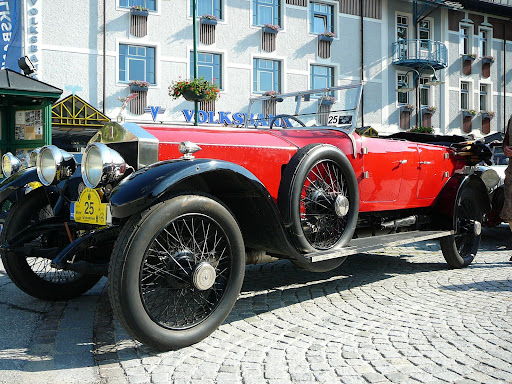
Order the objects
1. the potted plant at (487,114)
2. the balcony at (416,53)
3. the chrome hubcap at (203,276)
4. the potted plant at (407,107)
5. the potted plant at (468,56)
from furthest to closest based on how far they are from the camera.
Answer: the potted plant at (487,114)
the potted plant at (468,56)
the potted plant at (407,107)
the balcony at (416,53)
the chrome hubcap at (203,276)

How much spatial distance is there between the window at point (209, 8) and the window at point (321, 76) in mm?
4305

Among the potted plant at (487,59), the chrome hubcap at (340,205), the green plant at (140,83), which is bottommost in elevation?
the chrome hubcap at (340,205)

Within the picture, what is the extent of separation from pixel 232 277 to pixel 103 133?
1.38 metres

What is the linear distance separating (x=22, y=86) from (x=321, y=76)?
14050mm

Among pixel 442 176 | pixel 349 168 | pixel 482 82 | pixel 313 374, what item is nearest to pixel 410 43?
pixel 482 82

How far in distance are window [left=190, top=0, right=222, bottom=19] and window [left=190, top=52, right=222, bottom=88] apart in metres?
1.43

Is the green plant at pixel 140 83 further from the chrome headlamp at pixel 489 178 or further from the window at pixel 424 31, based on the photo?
the window at pixel 424 31

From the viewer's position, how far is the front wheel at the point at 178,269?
8.40 feet

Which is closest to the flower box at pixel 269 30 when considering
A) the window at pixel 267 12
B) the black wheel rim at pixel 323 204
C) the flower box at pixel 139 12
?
the window at pixel 267 12

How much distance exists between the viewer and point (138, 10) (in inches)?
647

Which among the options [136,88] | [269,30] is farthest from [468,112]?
[136,88]

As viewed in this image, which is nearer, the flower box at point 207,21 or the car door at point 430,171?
the car door at point 430,171

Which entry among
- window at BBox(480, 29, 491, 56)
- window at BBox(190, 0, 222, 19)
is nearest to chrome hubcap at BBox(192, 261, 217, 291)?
window at BBox(190, 0, 222, 19)

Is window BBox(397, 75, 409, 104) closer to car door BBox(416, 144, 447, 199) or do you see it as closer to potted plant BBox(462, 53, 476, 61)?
potted plant BBox(462, 53, 476, 61)
